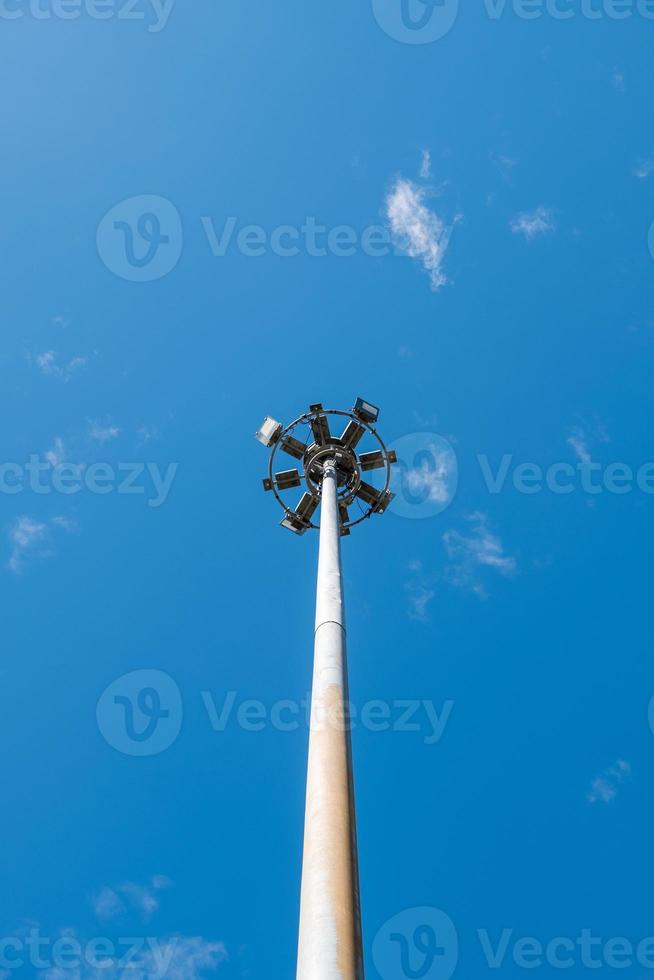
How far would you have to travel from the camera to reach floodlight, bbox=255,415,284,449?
24.1 metres

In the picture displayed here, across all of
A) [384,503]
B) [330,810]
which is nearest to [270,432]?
[384,503]

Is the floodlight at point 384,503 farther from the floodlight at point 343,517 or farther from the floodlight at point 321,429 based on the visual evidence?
the floodlight at point 321,429

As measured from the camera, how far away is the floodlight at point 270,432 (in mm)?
24109

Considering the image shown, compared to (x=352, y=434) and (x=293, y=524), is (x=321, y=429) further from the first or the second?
(x=293, y=524)

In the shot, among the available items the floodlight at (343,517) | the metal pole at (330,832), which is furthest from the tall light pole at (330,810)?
the floodlight at (343,517)

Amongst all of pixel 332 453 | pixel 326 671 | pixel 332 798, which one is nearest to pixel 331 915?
pixel 332 798

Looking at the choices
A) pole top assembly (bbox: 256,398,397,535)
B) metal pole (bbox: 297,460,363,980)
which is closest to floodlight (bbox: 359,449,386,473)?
pole top assembly (bbox: 256,398,397,535)

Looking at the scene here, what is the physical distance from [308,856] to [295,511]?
15.1 m

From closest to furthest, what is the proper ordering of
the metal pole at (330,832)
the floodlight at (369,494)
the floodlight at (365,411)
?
the metal pole at (330,832), the floodlight at (365,411), the floodlight at (369,494)

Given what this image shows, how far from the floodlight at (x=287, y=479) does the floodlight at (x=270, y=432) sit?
1.12 metres

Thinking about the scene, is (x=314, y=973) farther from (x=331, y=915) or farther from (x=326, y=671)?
(x=326, y=671)

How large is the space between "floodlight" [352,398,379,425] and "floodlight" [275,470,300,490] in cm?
272

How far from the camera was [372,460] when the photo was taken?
82.7 ft

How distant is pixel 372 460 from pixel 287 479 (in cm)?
263
